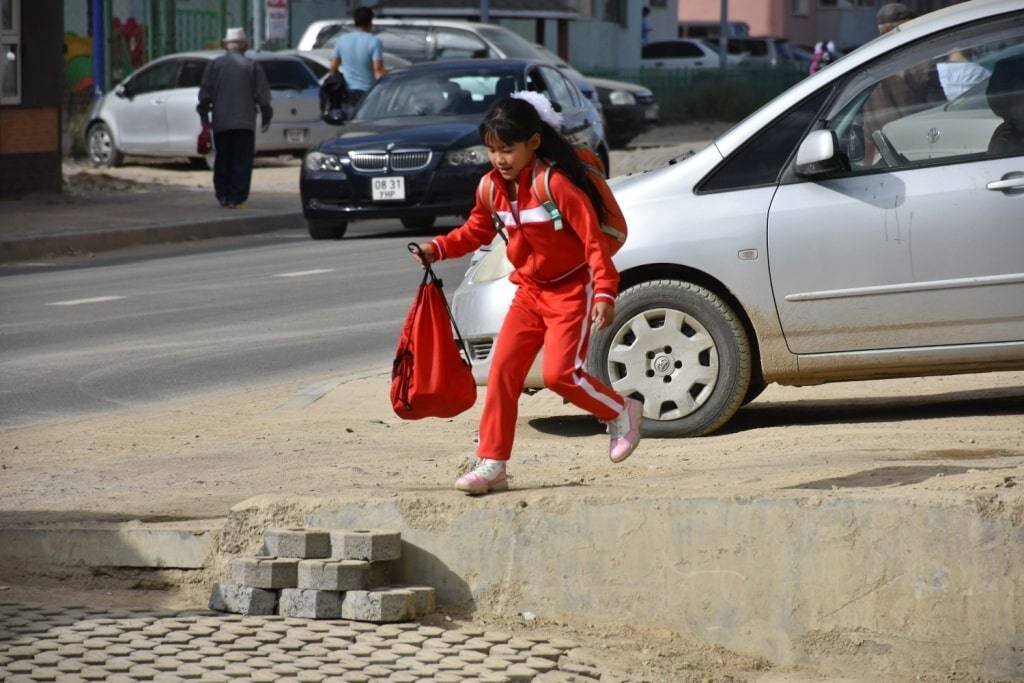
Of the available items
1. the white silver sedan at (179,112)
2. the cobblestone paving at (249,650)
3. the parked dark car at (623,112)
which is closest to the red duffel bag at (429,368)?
the cobblestone paving at (249,650)

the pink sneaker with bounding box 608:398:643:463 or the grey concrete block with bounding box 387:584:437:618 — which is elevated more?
the pink sneaker with bounding box 608:398:643:463

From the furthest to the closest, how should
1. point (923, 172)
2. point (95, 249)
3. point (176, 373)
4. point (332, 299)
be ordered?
1. point (95, 249)
2. point (332, 299)
3. point (176, 373)
4. point (923, 172)

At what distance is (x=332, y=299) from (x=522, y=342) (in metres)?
7.59

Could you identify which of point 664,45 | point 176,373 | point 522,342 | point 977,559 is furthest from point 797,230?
point 664,45

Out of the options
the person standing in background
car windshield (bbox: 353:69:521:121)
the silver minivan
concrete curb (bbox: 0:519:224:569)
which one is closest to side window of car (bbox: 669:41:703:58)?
the person standing in background

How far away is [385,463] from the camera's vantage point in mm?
7434

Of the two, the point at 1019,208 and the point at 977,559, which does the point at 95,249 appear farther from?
the point at 977,559

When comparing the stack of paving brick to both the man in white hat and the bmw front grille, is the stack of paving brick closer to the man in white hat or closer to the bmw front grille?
the bmw front grille

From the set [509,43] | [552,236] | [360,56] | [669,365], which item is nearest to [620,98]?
[509,43]

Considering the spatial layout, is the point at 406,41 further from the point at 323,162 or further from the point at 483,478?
the point at 483,478

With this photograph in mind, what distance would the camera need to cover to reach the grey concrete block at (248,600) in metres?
5.87

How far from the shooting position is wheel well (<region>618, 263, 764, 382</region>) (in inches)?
310

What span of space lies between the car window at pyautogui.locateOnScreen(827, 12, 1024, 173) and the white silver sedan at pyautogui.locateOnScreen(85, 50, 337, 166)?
1956cm

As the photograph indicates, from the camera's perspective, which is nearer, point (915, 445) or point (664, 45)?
point (915, 445)
